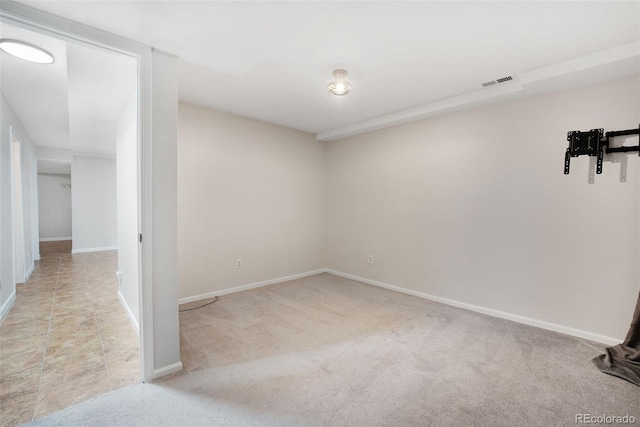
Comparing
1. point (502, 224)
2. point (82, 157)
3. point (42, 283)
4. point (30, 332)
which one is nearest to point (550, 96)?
point (502, 224)

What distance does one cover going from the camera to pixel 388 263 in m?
4.20

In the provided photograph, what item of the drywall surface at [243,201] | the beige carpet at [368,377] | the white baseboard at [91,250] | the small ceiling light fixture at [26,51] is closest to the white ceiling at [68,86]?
the small ceiling light fixture at [26,51]

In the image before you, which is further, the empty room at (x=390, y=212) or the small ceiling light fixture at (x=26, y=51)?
the small ceiling light fixture at (x=26, y=51)

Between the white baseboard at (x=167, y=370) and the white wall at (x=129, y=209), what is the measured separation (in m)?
0.66

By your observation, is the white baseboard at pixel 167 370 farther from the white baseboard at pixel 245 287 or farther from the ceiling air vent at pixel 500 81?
the ceiling air vent at pixel 500 81

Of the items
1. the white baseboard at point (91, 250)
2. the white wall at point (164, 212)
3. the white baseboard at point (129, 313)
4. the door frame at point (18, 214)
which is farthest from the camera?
the white baseboard at point (91, 250)

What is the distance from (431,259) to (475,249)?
1.87 feet

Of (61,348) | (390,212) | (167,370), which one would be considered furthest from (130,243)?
(390,212)

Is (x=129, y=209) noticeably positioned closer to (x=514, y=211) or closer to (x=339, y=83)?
(x=339, y=83)

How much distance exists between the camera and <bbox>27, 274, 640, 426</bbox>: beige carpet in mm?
1657

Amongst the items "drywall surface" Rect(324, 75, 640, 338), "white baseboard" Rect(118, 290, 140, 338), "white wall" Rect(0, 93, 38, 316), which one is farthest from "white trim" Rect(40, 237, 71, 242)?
"drywall surface" Rect(324, 75, 640, 338)

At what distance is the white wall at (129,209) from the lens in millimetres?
2641

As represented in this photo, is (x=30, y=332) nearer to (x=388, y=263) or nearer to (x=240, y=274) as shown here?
(x=240, y=274)

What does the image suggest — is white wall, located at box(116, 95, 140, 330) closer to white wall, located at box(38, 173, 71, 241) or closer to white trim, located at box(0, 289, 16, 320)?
white trim, located at box(0, 289, 16, 320)
